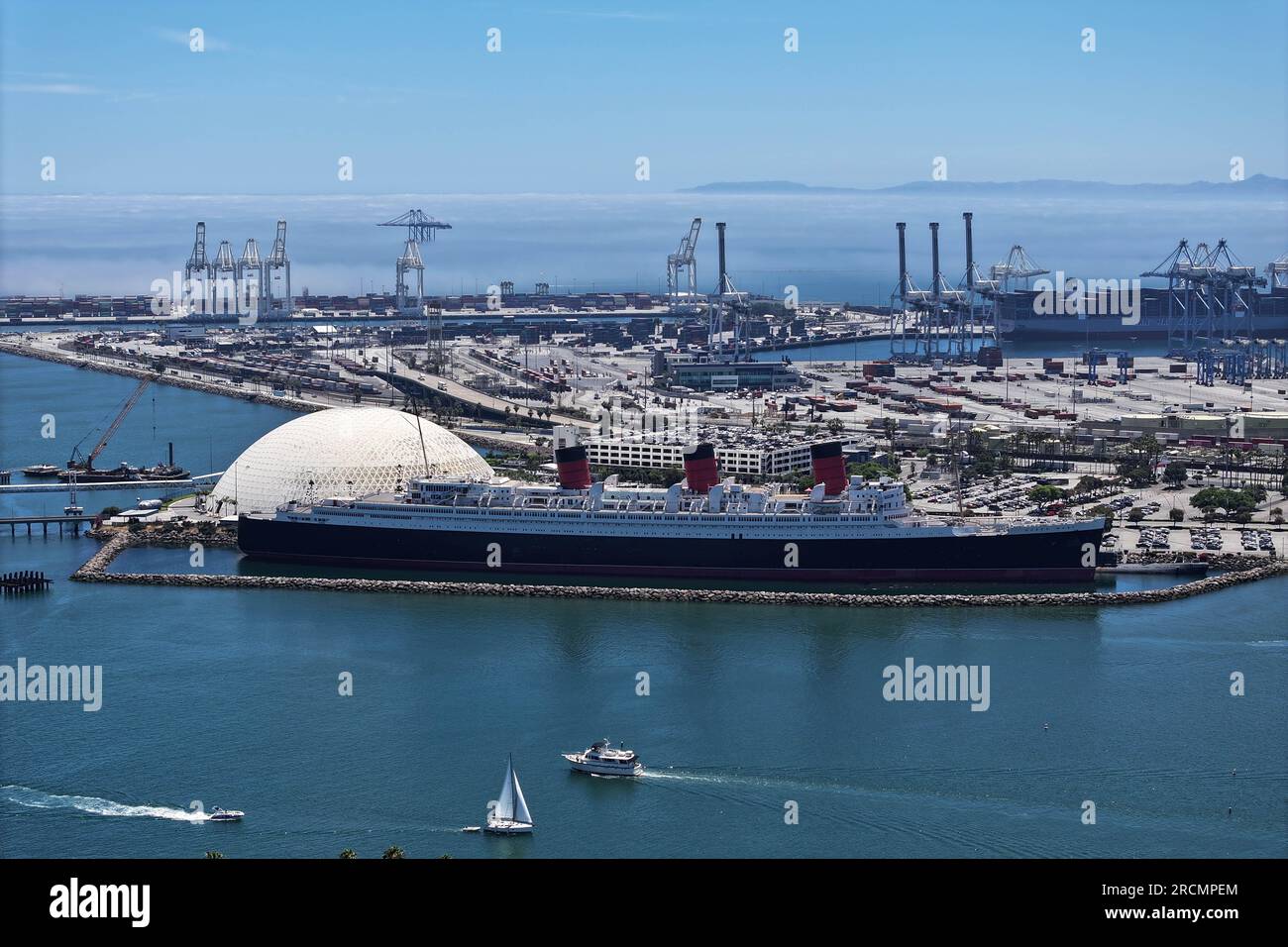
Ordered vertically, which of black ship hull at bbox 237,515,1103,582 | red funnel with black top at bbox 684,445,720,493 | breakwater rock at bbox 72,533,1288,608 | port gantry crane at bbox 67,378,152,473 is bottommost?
breakwater rock at bbox 72,533,1288,608

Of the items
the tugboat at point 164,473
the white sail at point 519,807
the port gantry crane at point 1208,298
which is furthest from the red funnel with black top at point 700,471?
the port gantry crane at point 1208,298

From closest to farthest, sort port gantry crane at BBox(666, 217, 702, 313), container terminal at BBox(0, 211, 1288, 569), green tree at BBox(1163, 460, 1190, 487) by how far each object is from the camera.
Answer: green tree at BBox(1163, 460, 1190, 487), container terminal at BBox(0, 211, 1288, 569), port gantry crane at BBox(666, 217, 702, 313)

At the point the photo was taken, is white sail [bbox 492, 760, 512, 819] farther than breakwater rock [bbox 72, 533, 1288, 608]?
No

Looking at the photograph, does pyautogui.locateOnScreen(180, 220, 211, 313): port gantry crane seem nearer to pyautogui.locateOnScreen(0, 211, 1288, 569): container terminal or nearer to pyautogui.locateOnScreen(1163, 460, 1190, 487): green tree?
pyautogui.locateOnScreen(0, 211, 1288, 569): container terminal

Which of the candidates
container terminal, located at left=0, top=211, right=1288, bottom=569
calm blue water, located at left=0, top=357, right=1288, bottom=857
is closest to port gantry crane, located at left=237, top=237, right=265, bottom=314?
container terminal, located at left=0, top=211, right=1288, bottom=569

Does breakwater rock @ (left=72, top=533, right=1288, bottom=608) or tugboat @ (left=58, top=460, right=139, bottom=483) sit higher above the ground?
tugboat @ (left=58, top=460, right=139, bottom=483)

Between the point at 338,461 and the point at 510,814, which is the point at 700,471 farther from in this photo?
the point at 510,814

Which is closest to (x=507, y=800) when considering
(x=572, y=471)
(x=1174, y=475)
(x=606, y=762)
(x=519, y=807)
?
(x=519, y=807)
